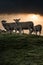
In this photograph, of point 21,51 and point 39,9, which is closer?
point 21,51

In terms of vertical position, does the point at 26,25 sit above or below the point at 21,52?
above

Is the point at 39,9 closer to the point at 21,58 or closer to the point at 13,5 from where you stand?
the point at 13,5

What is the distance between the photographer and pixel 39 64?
19.0 ft

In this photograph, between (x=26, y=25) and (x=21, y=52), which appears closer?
(x=21, y=52)

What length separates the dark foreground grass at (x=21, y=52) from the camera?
5992mm

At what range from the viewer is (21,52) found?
6680mm

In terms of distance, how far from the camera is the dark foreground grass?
19.7ft

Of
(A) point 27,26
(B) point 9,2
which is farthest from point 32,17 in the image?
(A) point 27,26

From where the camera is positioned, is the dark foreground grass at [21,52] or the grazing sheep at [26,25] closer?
the dark foreground grass at [21,52]

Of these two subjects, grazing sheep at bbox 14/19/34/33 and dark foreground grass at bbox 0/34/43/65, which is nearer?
dark foreground grass at bbox 0/34/43/65

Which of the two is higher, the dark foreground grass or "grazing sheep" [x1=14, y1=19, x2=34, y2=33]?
"grazing sheep" [x1=14, y1=19, x2=34, y2=33]

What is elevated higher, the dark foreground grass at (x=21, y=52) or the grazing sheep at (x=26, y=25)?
the grazing sheep at (x=26, y=25)

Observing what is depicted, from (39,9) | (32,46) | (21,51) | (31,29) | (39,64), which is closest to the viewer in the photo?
(39,64)

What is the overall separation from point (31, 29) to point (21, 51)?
4034mm
